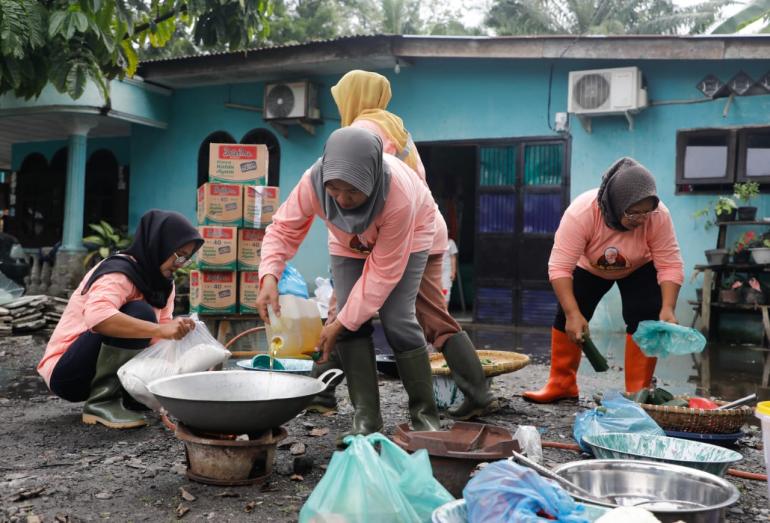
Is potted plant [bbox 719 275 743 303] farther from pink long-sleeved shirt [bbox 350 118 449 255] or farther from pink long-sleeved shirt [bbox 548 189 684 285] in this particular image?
pink long-sleeved shirt [bbox 350 118 449 255]

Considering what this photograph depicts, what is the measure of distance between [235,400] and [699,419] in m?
2.14

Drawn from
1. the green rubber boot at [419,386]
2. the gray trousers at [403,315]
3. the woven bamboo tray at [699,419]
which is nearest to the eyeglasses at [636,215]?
the woven bamboo tray at [699,419]

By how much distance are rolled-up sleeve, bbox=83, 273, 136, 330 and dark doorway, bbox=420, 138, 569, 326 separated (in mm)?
7021

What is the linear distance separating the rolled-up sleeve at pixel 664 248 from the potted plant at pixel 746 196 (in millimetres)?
4913

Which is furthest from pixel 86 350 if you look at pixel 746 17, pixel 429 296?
pixel 746 17

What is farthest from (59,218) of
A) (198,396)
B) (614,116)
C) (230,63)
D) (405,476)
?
(405,476)

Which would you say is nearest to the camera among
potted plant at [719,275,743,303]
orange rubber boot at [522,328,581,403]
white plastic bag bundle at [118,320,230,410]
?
white plastic bag bundle at [118,320,230,410]

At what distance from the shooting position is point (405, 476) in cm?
218

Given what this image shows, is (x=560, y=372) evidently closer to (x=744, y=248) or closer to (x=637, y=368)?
(x=637, y=368)

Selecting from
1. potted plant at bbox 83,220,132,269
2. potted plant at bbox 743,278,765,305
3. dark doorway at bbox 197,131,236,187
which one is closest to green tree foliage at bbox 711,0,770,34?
potted plant at bbox 743,278,765,305

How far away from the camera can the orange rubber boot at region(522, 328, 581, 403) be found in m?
4.53

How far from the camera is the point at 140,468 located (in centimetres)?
303

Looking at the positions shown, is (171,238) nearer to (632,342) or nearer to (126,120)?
(632,342)

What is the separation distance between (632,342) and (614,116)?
18.8ft
